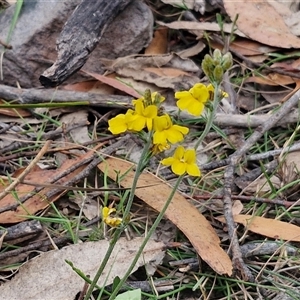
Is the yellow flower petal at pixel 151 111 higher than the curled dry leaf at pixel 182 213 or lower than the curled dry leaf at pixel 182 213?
higher

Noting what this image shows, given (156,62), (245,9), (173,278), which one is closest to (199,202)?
(173,278)

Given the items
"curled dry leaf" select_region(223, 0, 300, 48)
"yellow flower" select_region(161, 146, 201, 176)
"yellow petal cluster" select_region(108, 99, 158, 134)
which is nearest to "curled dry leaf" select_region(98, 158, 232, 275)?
"yellow flower" select_region(161, 146, 201, 176)

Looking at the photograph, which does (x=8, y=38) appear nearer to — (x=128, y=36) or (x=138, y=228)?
(x=128, y=36)

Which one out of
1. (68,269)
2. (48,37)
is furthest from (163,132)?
(48,37)

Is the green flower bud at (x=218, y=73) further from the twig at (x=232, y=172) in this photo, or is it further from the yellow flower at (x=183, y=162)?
the twig at (x=232, y=172)

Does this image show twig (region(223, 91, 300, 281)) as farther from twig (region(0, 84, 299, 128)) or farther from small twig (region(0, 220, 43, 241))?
small twig (region(0, 220, 43, 241))

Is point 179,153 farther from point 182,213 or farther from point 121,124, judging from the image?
point 182,213

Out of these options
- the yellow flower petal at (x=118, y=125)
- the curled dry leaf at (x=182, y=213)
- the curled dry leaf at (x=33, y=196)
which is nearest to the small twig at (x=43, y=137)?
the curled dry leaf at (x=33, y=196)
